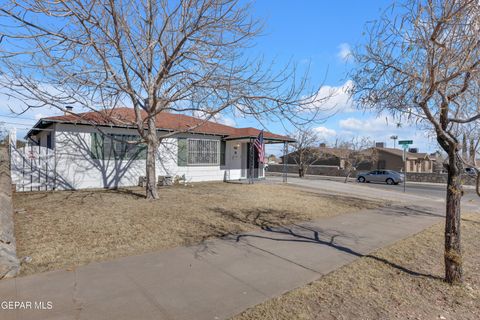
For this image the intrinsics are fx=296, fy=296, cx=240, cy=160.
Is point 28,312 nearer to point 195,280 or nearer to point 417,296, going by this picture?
point 195,280

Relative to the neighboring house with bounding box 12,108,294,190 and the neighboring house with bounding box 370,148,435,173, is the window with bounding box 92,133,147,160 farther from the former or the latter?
the neighboring house with bounding box 370,148,435,173

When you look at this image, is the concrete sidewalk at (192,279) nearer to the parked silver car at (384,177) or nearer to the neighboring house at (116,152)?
the neighboring house at (116,152)

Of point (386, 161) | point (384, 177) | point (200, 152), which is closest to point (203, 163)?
point (200, 152)

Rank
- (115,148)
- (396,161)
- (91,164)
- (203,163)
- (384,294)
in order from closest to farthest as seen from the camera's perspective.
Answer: (384,294) < (91,164) < (115,148) < (203,163) < (396,161)

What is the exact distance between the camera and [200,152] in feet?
56.2

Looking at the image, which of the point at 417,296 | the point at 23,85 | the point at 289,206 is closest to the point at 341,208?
the point at 289,206

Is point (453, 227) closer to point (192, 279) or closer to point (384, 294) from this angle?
point (384, 294)

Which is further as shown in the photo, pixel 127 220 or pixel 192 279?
pixel 127 220

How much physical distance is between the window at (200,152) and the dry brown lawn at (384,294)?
12.3 metres

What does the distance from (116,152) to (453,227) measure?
43.2 ft

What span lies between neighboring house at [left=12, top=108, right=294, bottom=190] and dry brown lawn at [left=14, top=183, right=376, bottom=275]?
2.08 meters

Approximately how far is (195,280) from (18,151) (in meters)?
11.4

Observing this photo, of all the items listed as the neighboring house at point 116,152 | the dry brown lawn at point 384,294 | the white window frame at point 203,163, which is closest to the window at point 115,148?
the neighboring house at point 116,152

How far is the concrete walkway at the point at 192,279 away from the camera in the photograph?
332cm
